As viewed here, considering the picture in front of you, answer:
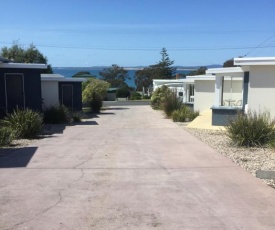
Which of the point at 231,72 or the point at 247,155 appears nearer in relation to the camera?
the point at 247,155

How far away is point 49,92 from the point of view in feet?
78.1

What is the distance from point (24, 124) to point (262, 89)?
8.95 m

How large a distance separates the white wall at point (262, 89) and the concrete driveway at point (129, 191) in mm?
5429

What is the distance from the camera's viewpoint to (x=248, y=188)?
21.7ft

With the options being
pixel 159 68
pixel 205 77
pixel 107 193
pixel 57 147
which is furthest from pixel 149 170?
pixel 159 68

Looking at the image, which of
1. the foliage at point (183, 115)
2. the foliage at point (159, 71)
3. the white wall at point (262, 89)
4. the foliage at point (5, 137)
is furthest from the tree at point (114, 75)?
the foliage at point (5, 137)

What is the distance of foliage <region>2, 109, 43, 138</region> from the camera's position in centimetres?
1285

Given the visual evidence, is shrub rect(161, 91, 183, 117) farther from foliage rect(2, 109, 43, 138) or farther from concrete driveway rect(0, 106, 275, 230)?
concrete driveway rect(0, 106, 275, 230)

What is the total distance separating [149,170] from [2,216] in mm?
3525

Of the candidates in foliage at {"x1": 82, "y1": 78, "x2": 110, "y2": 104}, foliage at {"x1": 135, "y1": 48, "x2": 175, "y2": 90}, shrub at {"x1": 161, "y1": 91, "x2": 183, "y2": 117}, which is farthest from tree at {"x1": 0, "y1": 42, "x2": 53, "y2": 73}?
foliage at {"x1": 135, "y1": 48, "x2": 175, "y2": 90}

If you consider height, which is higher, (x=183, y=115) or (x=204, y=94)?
(x=204, y=94)

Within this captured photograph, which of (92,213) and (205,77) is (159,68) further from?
(92,213)

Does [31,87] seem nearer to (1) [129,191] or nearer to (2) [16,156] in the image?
(2) [16,156]

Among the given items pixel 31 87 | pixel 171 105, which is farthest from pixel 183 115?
pixel 31 87
